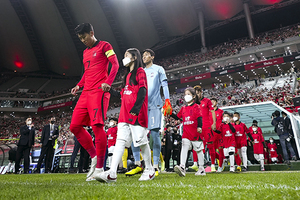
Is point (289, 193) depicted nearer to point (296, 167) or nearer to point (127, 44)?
point (296, 167)

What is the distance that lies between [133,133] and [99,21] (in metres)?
37.8

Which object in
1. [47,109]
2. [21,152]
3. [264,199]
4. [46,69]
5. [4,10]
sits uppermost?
[4,10]

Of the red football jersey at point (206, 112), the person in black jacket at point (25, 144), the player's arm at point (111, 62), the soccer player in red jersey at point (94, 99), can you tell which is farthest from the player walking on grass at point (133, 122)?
the person in black jacket at point (25, 144)

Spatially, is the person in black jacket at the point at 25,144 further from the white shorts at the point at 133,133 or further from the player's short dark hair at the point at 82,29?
the white shorts at the point at 133,133

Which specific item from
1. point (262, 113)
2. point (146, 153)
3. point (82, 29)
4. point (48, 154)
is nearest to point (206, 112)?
point (146, 153)

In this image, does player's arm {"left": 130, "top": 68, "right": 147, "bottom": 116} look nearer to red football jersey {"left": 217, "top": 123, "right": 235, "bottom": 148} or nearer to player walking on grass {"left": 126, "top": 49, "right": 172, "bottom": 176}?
player walking on grass {"left": 126, "top": 49, "right": 172, "bottom": 176}

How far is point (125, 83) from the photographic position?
299cm

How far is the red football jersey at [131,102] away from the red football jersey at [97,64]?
378 mm

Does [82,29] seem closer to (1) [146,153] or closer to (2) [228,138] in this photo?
(1) [146,153]

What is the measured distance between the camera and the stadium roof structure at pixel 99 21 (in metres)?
34.8

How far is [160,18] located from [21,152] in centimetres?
3684

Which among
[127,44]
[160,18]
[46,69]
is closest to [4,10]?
[46,69]

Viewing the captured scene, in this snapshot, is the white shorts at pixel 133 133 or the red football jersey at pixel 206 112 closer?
the white shorts at pixel 133 133

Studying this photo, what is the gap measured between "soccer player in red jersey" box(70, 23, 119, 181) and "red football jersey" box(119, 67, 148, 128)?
255 mm
